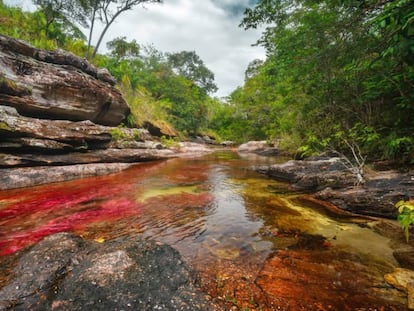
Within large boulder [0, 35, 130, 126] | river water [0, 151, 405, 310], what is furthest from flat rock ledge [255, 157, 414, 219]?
large boulder [0, 35, 130, 126]

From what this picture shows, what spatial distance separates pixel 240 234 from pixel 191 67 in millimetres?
40930

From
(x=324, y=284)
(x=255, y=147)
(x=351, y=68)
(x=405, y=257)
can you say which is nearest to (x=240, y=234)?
(x=324, y=284)

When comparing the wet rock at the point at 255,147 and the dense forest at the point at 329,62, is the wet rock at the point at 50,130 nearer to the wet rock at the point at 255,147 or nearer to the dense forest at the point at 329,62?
the dense forest at the point at 329,62

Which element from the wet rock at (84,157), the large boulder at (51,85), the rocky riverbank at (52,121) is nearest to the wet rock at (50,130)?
the rocky riverbank at (52,121)

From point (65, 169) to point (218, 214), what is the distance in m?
5.66

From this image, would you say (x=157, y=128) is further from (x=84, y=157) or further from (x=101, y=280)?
(x=101, y=280)

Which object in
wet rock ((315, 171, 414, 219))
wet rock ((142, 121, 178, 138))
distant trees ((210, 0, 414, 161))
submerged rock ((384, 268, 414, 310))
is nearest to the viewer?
submerged rock ((384, 268, 414, 310))

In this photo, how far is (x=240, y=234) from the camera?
3.08m

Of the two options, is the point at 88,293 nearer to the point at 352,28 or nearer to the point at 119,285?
the point at 119,285

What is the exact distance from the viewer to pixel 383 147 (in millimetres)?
5051

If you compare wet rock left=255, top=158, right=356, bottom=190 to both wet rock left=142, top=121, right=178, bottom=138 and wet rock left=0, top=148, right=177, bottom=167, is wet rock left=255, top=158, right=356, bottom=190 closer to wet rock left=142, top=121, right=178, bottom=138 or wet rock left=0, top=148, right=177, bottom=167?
wet rock left=0, top=148, right=177, bottom=167

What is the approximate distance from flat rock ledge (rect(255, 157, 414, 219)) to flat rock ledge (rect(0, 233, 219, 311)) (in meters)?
3.52

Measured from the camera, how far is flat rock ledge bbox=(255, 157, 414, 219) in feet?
11.3

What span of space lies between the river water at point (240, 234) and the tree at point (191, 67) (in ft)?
123
